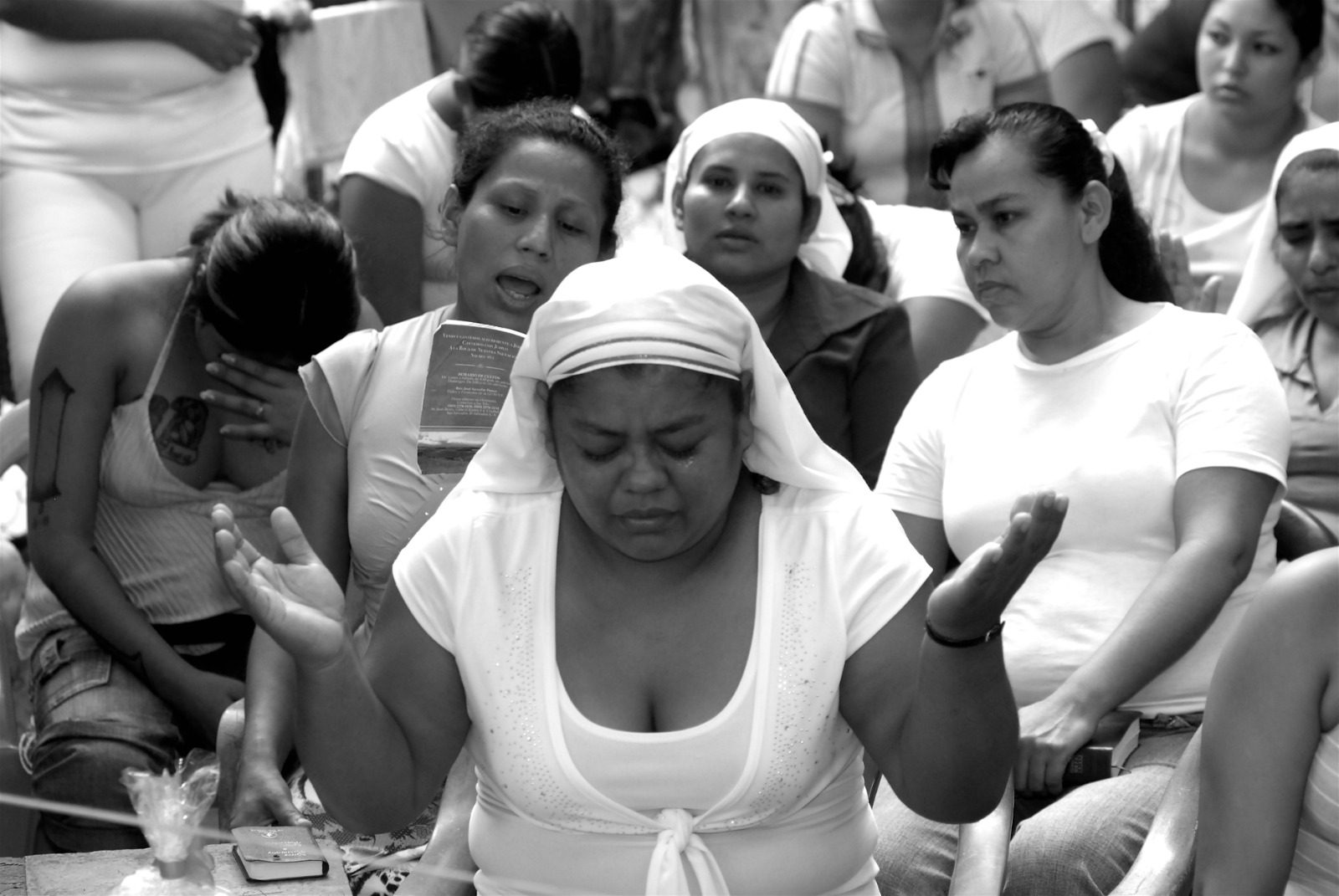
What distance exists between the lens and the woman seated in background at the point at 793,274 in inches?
143

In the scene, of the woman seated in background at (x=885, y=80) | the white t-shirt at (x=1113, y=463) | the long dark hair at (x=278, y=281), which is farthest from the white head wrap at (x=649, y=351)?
the woman seated in background at (x=885, y=80)

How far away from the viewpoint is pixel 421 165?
4.21 meters

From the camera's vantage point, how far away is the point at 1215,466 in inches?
114

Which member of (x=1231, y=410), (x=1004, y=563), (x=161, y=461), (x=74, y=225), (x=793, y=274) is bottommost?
(x=161, y=461)

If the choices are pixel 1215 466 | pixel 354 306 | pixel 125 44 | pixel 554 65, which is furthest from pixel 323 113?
pixel 1215 466

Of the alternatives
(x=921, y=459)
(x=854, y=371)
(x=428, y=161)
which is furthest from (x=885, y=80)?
(x=921, y=459)

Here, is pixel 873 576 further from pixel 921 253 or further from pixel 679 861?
pixel 921 253

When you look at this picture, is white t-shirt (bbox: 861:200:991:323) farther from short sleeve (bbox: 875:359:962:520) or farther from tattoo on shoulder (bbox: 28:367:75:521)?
tattoo on shoulder (bbox: 28:367:75:521)

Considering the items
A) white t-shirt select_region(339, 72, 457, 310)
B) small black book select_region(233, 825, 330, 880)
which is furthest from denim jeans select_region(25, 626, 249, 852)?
white t-shirt select_region(339, 72, 457, 310)

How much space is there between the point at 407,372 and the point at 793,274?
1033mm

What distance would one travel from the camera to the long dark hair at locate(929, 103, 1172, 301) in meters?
3.16

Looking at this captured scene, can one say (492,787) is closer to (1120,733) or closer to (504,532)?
(504,532)

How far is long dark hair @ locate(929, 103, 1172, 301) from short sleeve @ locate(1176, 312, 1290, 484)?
27cm

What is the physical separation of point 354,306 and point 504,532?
1132mm
